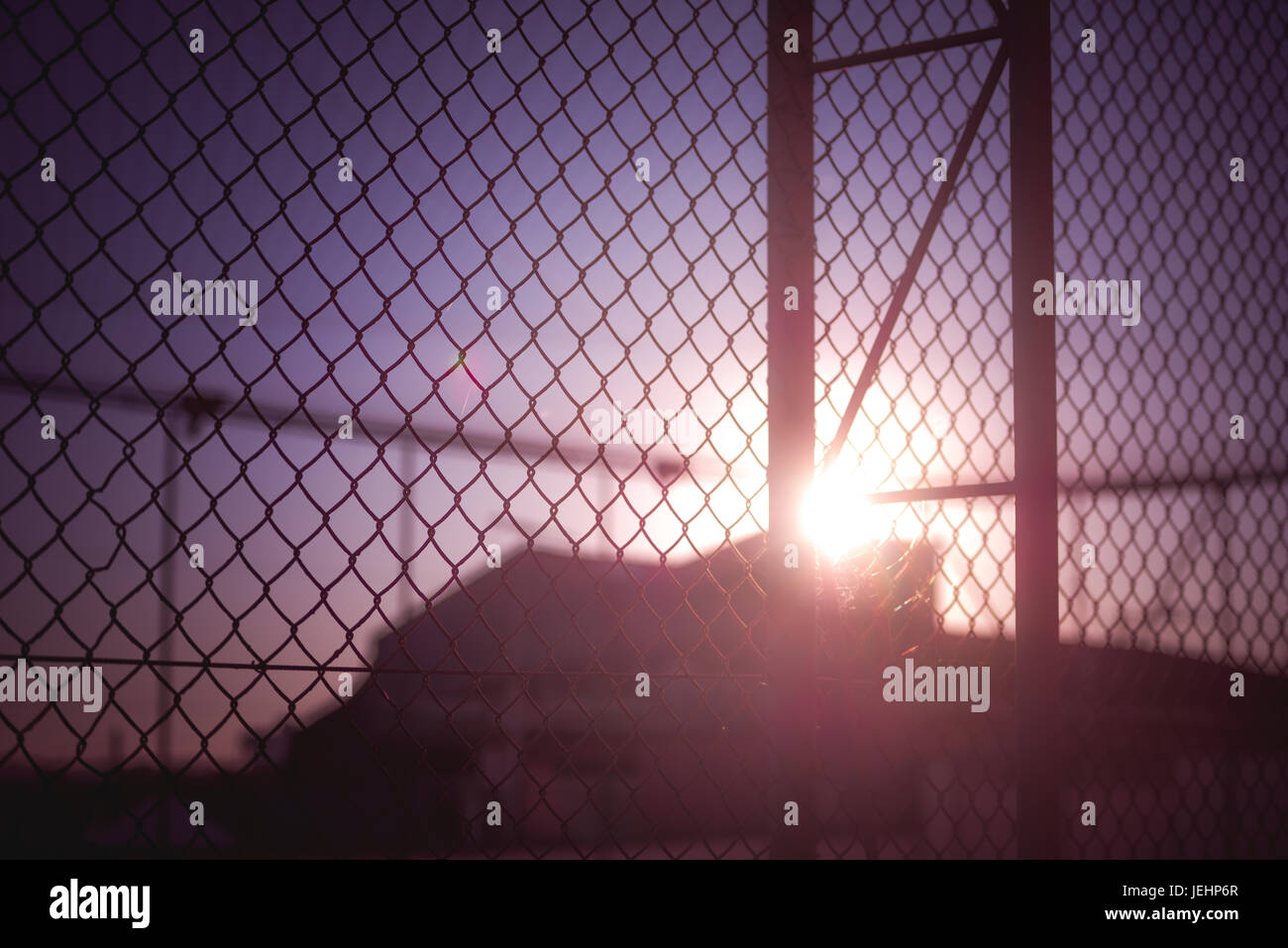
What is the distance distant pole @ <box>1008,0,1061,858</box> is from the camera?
5.59 feet

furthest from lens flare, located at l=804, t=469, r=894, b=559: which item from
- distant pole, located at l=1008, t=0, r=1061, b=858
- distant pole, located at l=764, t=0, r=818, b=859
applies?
distant pole, located at l=1008, t=0, r=1061, b=858

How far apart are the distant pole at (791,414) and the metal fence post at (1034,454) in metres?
0.43

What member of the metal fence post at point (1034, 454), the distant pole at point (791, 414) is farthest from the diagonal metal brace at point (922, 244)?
the distant pole at point (791, 414)

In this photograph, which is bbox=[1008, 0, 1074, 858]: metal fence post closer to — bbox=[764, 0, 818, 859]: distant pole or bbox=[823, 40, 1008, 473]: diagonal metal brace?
Answer: bbox=[823, 40, 1008, 473]: diagonal metal brace

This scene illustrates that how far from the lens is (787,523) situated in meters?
1.59

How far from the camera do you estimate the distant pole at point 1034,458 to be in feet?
5.59

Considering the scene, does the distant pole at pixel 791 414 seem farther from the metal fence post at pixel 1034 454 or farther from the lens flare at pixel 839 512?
the metal fence post at pixel 1034 454

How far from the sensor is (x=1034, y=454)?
5.66ft

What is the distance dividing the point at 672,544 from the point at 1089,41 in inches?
64.2

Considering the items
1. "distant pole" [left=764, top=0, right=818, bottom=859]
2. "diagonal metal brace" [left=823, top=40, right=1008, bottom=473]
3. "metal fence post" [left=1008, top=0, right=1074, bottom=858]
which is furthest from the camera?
"diagonal metal brace" [left=823, top=40, right=1008, bottom=473]

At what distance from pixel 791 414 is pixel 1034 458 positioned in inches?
19.1
